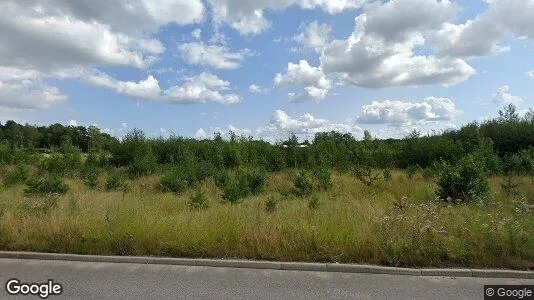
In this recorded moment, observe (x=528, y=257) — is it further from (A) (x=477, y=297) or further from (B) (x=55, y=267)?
(B) (x=55, y=267)

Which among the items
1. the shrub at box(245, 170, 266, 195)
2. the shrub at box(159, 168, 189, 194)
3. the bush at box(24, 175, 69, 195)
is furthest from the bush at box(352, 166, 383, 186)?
the bush at box(24, 175, 69, 195)

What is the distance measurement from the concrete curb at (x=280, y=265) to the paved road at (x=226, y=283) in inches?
5.2

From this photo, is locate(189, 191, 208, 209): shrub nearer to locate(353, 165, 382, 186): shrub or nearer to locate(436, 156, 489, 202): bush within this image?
locate(436, 156, 489, 202): bush

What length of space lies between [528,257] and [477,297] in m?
1.69

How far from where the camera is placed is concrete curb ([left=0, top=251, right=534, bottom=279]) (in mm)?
5660

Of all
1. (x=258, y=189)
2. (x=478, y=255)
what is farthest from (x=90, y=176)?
(x=478, y=255)

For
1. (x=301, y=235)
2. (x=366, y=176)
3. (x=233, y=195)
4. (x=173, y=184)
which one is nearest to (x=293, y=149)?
(x=366, y=176)

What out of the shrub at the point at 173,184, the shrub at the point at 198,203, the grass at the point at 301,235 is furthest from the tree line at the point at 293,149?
the grass at the point at 301,235

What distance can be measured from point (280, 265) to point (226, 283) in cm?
105

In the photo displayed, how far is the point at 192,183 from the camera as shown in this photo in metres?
16.1

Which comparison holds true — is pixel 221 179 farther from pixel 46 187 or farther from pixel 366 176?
pixel 46 187

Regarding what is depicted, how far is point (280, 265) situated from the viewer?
19.9ft

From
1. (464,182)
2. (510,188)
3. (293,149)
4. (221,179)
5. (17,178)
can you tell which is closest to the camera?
(464,182)

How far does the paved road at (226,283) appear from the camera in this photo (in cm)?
502
